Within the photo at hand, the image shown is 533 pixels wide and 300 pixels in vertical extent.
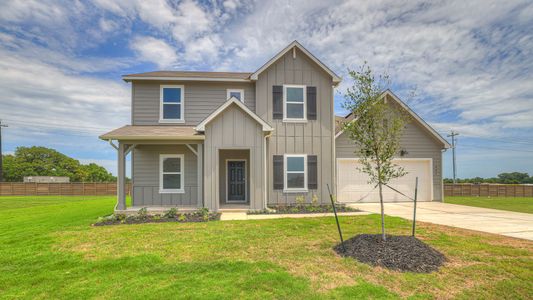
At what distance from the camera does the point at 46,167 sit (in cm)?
4750

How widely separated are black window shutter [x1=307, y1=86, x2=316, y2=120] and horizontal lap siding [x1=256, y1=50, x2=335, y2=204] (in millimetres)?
204

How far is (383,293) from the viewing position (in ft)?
12.3

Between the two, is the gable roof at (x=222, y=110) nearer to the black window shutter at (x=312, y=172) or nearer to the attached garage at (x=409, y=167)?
the black window shutter at (x=312, y=172)

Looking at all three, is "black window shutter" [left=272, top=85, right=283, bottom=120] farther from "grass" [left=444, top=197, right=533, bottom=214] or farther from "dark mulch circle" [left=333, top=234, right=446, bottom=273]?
"grass" [left=444, top=197, right=533, bottom=214]

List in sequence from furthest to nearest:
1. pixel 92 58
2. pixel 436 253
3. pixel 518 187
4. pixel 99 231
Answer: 1. pixel 518 187
2. pixel 92 58
3. pixel 99 231
4. pixel 436 253

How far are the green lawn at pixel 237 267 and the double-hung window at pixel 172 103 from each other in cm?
636

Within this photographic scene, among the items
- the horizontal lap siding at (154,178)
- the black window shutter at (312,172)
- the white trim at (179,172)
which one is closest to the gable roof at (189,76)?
the horizontal lap siding at (154,178)

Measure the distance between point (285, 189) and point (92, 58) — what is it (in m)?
17.0

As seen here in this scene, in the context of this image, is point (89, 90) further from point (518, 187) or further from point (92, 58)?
point (518, 187)

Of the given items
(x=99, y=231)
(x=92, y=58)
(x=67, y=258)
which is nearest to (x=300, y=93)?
(x=99, y=231)

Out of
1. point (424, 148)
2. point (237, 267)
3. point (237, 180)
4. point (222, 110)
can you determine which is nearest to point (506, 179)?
point (424, 148)

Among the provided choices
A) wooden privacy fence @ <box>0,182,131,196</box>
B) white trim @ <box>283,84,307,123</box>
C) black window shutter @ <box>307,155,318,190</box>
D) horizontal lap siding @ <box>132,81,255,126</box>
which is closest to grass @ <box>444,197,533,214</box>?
black window shutter @ <box>307,155,318,190</box>

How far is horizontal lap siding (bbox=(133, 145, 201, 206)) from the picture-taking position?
1218 cm

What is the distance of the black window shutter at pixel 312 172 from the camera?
1274 cm
